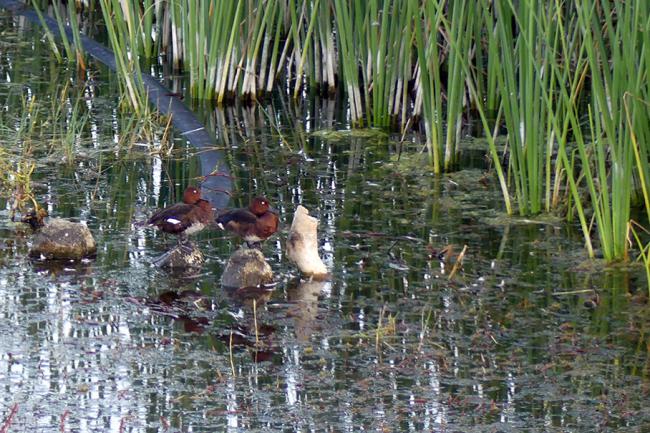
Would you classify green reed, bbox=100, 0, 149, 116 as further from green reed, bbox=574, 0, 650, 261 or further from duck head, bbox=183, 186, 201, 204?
green reed, bbox=574, 0, 650, 261

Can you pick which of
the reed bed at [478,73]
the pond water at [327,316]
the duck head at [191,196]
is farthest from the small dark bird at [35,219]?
the reed bed at [478,73]

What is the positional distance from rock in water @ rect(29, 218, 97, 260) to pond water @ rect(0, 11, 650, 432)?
0.27ft

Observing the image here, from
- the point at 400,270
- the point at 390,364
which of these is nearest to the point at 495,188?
the point at 400,270

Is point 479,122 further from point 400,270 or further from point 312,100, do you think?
point 400,270

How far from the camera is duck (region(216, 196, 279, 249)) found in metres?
5.60

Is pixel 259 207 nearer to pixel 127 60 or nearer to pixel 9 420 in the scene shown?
pixel 9 420

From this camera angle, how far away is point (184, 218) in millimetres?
5680

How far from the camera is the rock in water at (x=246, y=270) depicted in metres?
5.45

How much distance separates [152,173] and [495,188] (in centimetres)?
188

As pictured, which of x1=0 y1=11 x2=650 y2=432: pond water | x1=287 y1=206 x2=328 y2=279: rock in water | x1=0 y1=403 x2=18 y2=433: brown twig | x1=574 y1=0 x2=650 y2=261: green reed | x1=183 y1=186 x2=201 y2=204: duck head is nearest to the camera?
x1=0 y1=403 x2=18 y2=433: brown twig

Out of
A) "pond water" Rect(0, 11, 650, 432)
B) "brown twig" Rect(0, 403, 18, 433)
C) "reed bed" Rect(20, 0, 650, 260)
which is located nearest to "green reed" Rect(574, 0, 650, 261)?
"reed bed" Rect(20, 0, 650, 260)

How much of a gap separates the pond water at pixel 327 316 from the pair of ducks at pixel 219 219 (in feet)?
0.59

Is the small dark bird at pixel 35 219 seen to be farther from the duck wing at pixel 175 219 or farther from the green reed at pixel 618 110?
the green reed at pixel 618 110

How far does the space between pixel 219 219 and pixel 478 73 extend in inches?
105
